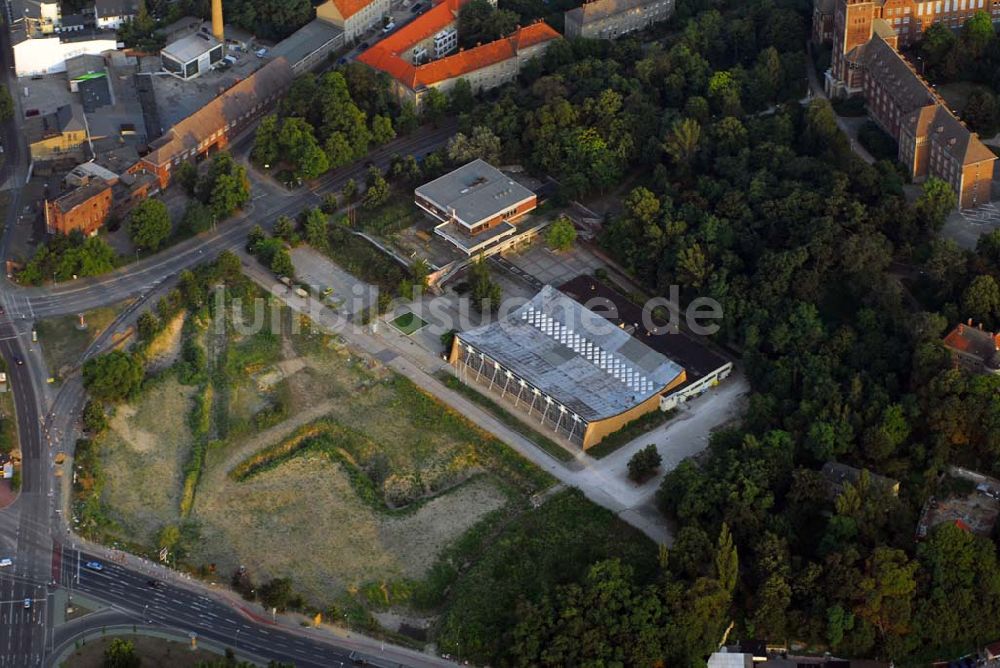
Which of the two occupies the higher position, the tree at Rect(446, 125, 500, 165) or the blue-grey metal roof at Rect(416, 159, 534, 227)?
the tree at Rect(446, 125, 500, 165)

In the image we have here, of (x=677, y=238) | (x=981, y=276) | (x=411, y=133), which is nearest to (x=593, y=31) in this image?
(x=411, y=133)

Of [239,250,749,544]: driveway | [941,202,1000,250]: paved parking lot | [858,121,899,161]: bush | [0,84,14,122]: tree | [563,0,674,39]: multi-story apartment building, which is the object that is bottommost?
[239,250,749,544]: driveway

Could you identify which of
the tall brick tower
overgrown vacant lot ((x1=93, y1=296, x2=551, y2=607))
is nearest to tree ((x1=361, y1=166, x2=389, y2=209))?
overgrown vacant lot ((x1=93, y1=296, x2=551, y2=607))

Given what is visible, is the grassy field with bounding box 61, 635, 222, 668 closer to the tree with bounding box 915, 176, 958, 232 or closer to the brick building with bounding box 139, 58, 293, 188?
the brick building with bounding box 139, 58, 293, 188

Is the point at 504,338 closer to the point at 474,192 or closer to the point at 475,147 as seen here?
the point at 474,192

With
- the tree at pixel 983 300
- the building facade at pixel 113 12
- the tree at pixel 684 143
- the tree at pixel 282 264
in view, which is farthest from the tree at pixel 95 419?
the tree at pixel 983 300

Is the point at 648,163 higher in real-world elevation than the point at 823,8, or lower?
lower

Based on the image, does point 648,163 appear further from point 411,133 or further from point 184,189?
point 184,189
